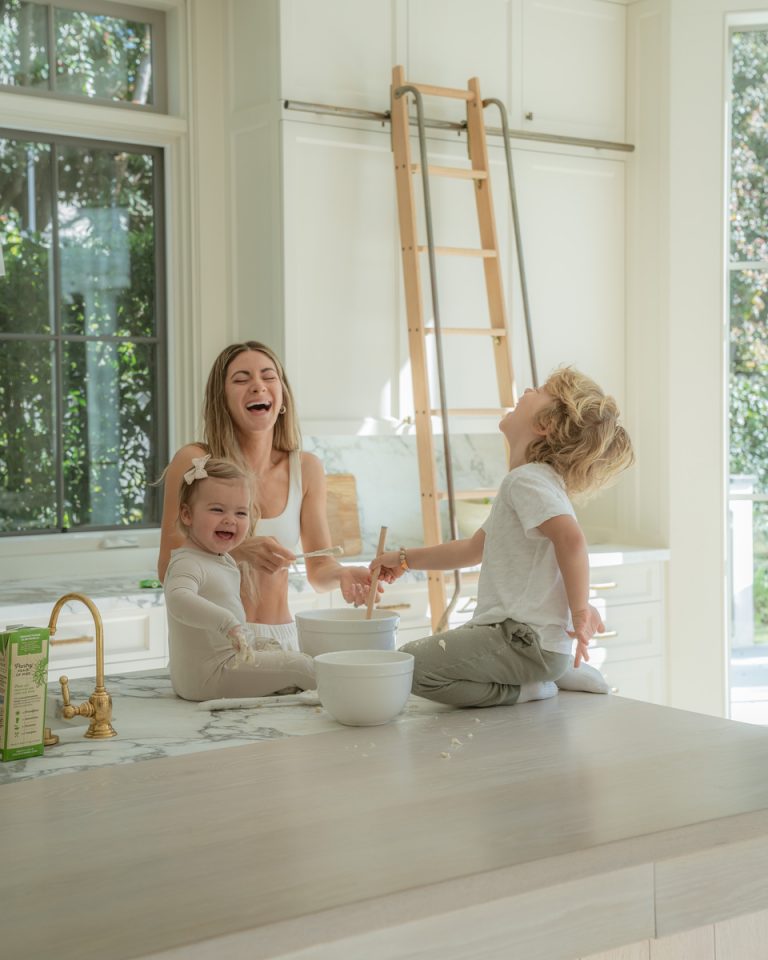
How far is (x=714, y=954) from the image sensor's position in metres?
1.38

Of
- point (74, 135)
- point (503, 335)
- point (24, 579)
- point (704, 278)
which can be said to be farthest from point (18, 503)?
point (704, 278)

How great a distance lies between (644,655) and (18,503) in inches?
89.7

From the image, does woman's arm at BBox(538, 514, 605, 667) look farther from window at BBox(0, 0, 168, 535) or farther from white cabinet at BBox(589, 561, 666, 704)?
window at BBox(0, 0, 168, 535)

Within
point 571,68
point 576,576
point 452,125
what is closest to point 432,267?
point 452,125

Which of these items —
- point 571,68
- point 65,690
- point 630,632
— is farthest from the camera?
point 571,68

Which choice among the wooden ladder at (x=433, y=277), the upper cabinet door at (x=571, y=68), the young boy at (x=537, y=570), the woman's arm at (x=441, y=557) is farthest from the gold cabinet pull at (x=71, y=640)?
the upper cabinet door at (x=571, y=68)

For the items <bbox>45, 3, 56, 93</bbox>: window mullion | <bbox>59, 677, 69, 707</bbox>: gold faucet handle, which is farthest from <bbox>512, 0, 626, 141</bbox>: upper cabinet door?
<bbox>59, 677, 69, 707</bbox>: gold faucet handle

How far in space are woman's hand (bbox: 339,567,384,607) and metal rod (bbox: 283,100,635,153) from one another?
77.9 inches

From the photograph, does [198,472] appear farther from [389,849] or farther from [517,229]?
[517,229]

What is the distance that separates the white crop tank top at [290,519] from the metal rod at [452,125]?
158 centimetres

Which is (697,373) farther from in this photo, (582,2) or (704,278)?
(582,2)

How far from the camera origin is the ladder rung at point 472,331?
3.84 meters

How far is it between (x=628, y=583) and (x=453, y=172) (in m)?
1.59

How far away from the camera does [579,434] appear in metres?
1.97
